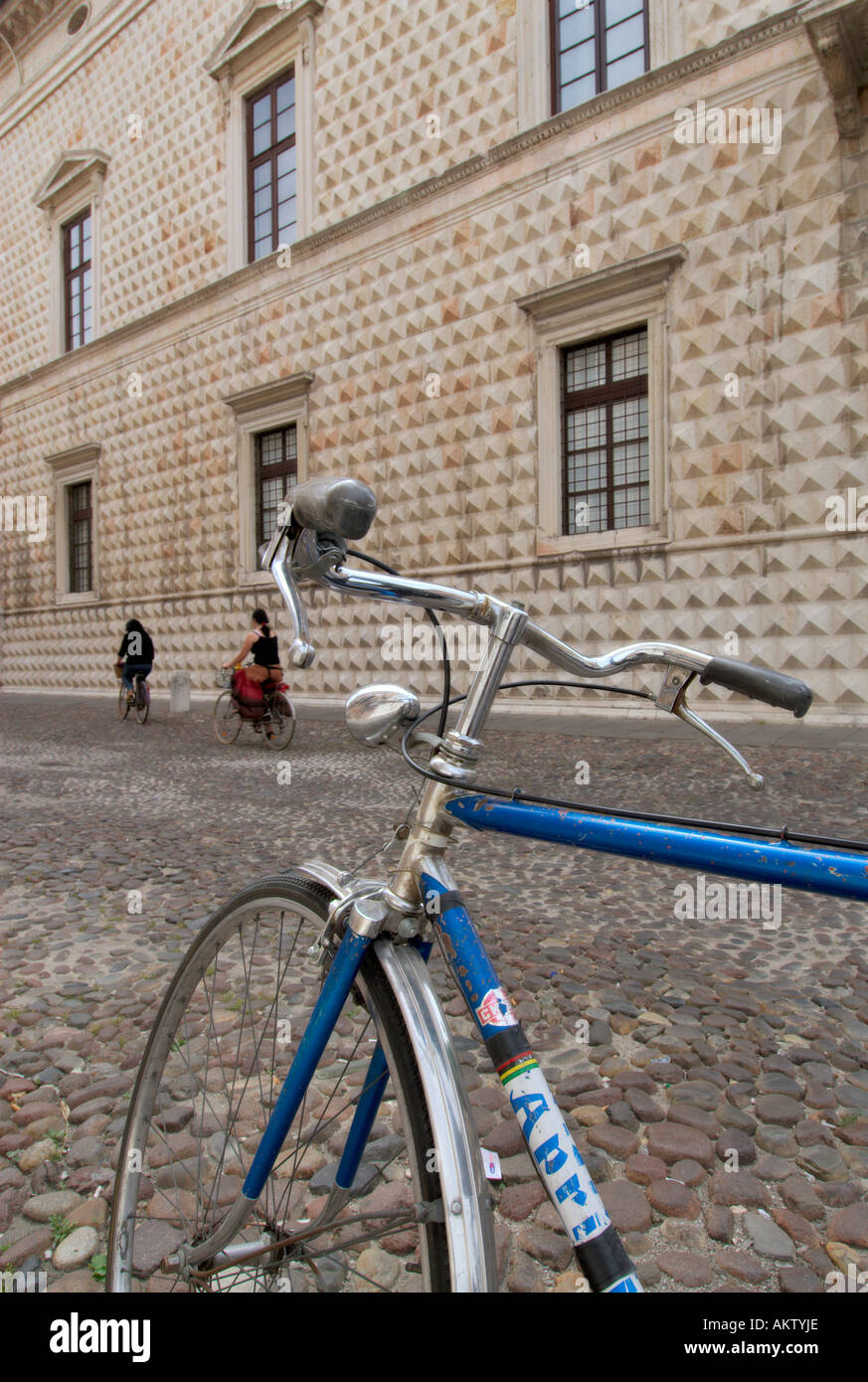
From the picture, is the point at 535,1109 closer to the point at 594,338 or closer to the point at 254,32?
the point at 594,338

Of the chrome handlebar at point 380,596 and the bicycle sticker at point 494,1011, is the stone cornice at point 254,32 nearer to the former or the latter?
the chrome handlebar at point 380,596

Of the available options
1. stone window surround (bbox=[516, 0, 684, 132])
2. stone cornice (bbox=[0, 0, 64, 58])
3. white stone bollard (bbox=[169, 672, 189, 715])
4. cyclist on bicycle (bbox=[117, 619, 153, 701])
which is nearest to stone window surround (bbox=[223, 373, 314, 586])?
white stone bollard (bbox=[169, 672, 189, 715])

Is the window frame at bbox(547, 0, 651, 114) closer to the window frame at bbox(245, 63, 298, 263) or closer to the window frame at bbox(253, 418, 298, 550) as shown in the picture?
the window frame at bbox(245, 63, 298, 263)

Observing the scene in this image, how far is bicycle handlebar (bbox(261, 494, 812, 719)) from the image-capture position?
1.04 metres

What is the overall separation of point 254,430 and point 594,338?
657cm

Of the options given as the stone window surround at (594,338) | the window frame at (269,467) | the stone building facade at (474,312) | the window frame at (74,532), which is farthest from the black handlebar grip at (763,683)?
the window frame at (74,532)

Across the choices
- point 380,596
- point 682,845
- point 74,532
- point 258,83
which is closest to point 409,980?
point 682,845

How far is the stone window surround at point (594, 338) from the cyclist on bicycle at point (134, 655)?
18.0ft

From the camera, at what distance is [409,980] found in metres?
1.08

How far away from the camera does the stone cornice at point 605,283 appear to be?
10.2m

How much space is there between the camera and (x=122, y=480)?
17875 mm

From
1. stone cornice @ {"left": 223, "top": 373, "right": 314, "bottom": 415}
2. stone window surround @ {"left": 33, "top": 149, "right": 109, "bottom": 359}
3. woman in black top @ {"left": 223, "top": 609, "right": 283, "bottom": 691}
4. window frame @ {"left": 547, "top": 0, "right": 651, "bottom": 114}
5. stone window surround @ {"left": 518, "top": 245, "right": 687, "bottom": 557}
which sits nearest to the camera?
woman in black top @ {"left": 223, "top": 609, "right": 283, "bottom": 691}

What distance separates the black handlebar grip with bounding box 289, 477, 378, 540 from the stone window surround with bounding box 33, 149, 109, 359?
19.9 meters
